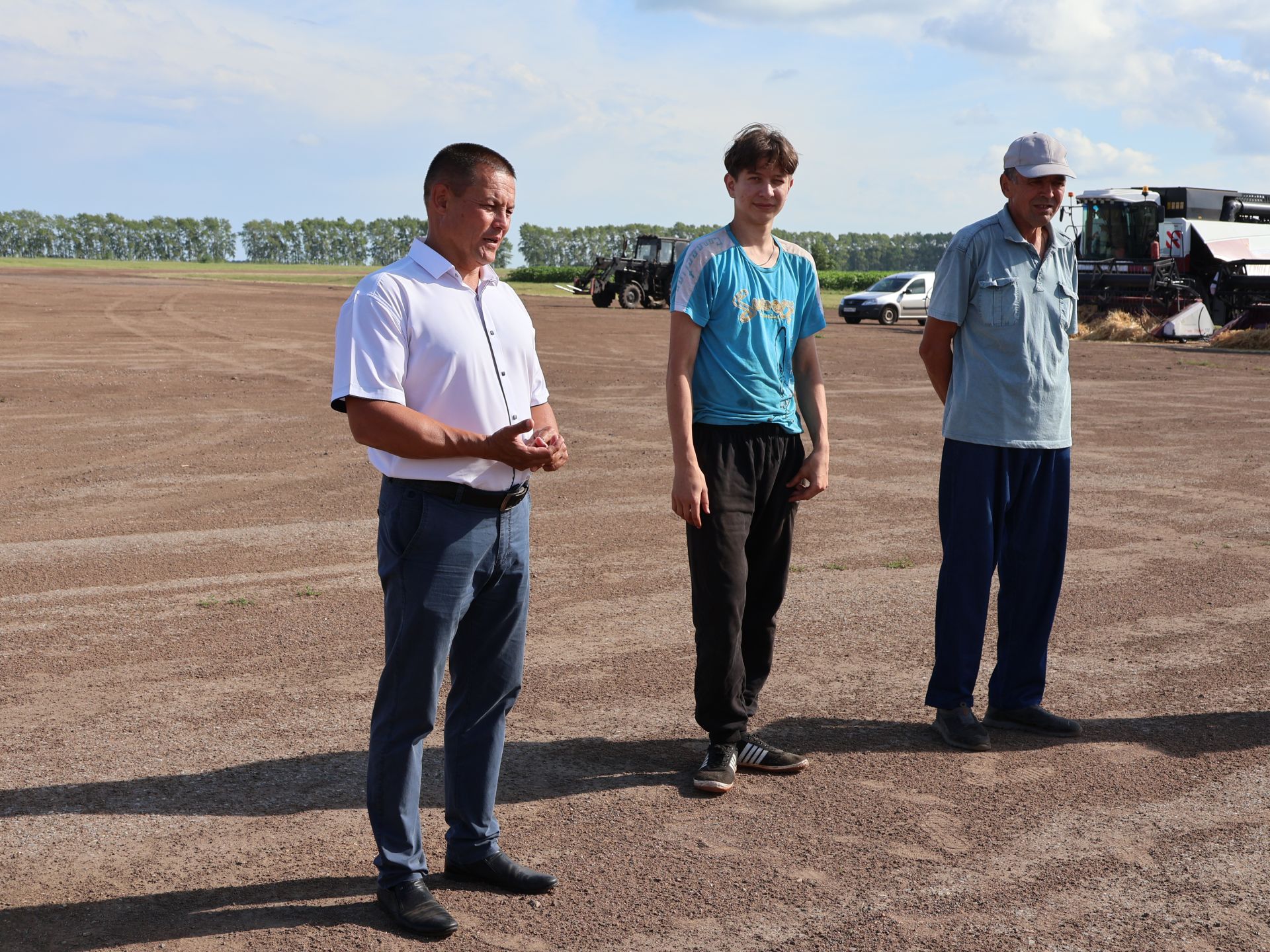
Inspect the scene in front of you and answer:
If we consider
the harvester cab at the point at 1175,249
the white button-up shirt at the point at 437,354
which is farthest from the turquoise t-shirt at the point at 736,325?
the harvester cab at the point at 1175,249

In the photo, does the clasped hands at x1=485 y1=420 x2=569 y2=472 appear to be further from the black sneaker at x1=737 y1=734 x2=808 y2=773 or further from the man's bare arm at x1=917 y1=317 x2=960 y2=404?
the man's bare arm at x1=917 y1=317 x2=960 y2=404

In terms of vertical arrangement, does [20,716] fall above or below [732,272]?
below

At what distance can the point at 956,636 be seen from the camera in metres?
4.80

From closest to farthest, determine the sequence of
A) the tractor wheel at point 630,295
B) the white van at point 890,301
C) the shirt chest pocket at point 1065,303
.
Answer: the shirt chest pocket at point 1065,303 < the white van at point 890,301 < the tractor wheel at point 630,295

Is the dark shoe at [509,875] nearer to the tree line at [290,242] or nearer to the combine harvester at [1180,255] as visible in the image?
the combine harvester at [1180,255]

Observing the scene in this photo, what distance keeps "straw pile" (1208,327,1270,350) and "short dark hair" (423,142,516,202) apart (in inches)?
1113

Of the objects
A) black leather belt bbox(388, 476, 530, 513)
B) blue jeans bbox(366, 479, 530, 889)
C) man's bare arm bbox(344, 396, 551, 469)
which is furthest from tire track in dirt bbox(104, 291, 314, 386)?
man's bare arm bbox(344, 396, 551, 469)

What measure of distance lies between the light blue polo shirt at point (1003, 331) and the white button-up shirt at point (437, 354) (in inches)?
83.4

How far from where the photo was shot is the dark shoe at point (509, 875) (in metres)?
3.49

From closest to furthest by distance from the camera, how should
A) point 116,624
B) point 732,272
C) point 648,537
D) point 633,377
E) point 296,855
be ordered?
1. point 296,855
2. point 732,272
3. point 116,624
4. point 648,537
5. point 633,377

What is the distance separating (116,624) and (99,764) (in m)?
1.91

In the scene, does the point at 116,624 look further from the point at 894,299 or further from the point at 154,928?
the point at 894,299

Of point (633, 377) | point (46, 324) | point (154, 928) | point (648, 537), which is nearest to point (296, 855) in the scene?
point (154, 928)

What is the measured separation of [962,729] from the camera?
187 inches
